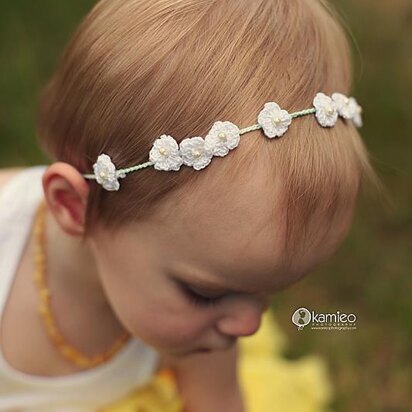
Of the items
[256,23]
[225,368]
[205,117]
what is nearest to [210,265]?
[205,117]

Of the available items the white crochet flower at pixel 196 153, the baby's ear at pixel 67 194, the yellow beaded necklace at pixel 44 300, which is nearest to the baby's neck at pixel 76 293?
the yellow beaded necklace at pixel 44 300

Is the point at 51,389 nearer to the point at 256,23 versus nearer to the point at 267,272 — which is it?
the point at 267,272

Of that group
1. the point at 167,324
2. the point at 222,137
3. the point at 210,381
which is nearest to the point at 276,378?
the point at 210,381

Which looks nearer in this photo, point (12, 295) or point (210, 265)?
point (210, 265)

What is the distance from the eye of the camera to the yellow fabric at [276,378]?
68.0 inches

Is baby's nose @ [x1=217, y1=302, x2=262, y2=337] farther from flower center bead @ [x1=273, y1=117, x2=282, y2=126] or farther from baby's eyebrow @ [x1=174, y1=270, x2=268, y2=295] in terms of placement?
flower center bead @ [x1=273, y1=117, x2=282, y2=126]

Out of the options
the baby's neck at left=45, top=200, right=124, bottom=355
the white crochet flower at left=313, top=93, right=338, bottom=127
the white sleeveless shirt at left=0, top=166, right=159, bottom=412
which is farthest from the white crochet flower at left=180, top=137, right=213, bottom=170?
the white sleeveless shirt at left=0, top=166, right=159, bottom=412

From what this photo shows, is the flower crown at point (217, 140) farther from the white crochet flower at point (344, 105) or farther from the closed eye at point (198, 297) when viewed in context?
the closed eye at point (198, 297)

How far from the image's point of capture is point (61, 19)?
99.8 inches

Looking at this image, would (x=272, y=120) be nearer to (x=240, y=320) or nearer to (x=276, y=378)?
(x=240, y=320)

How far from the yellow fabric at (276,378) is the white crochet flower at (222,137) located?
658 millimetres

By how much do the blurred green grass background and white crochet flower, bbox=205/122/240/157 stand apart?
61 cm

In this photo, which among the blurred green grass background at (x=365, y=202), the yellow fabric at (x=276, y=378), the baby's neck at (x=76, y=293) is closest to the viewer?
the baby's neck at (x=76, y=293)

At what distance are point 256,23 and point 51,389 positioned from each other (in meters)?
0.74
